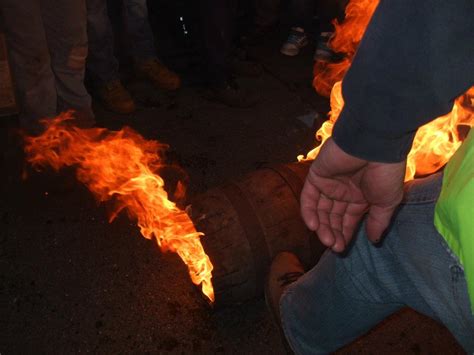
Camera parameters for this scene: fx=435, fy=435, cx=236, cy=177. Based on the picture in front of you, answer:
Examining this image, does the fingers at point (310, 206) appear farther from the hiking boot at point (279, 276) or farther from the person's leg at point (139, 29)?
the person's leg at point (139, 29)

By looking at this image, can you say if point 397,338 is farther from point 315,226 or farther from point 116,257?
point 116,257

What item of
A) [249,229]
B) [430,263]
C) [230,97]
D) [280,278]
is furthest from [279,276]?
[230,97]

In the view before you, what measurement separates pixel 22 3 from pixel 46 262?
169cm

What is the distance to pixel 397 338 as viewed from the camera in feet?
9.33

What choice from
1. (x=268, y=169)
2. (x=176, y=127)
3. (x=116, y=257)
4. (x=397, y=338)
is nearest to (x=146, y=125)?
(x=176, y=127)

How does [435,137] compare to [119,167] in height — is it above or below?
above

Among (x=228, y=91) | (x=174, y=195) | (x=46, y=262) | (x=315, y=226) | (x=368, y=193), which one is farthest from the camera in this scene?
(x=228, y=91)

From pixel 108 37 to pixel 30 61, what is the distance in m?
1.04

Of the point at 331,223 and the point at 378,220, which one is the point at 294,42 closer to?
the point at 331,223

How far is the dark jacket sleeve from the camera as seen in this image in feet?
3.83

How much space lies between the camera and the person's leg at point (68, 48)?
3008mm

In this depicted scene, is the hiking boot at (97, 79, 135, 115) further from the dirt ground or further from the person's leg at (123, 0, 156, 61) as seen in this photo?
the dirt ground

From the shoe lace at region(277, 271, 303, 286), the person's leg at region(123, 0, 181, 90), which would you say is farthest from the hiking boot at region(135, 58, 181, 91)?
the shoe lace at region(277, 271, 303, 286)

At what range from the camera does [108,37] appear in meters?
3.87
